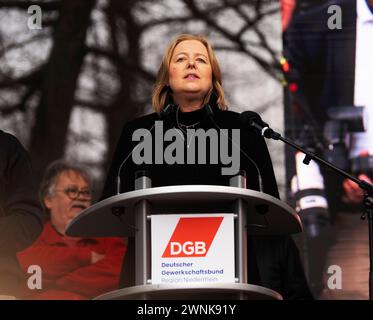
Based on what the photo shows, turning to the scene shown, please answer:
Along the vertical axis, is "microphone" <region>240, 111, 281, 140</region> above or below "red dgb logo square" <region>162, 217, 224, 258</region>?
above

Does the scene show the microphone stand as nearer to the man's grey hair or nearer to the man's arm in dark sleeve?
the man's arm in dark sleeve

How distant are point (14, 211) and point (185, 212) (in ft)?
6.67

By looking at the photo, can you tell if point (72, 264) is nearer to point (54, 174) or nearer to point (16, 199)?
point (54, 174)

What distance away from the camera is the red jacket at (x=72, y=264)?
629 centimetres

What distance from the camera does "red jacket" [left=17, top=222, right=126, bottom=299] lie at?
6289 mm

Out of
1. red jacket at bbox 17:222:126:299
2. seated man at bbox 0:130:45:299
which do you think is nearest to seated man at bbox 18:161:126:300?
red jacket at bbox 17:222:126:299

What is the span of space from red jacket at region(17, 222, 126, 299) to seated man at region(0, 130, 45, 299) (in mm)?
138

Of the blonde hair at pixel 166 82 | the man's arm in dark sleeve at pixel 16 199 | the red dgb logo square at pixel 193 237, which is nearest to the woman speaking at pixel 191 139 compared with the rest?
the blonde hair at pixel 166 82

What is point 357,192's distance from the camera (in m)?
6.39

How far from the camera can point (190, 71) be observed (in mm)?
4414

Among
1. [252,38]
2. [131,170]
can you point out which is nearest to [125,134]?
[131,170]

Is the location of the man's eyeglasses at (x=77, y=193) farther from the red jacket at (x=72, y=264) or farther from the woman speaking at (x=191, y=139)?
the woman speaking at (x=191, y=139)

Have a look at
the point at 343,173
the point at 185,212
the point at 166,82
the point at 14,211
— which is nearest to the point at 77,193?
the point at 14,211

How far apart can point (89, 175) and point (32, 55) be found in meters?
0.83
